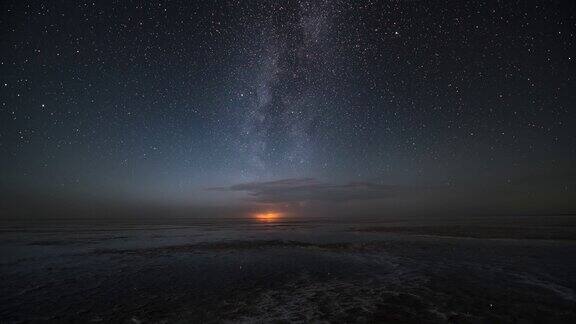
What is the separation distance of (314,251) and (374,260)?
18.8 ft

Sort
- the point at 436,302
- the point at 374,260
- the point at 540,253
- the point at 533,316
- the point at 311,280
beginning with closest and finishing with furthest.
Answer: the point at 533,316 → the point at 436,302 → the point at 311,280 → the point at 374,260 → the point at 540,253

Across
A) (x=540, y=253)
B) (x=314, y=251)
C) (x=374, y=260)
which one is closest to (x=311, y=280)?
(x=374, y=260)

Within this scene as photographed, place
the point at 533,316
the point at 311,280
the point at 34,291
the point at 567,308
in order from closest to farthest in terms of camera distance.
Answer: the point at 533,316 < the point at 567,308 < the point at 34,291 < the point at 311,280

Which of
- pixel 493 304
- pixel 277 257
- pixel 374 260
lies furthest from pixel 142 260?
pixel 493 304

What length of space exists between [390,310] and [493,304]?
3.40 m

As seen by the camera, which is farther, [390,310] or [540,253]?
[540,253]

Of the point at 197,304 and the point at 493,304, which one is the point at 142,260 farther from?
the point at 493,304

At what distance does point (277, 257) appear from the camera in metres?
20.3

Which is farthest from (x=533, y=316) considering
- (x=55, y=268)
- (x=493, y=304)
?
(x=55, y=268)

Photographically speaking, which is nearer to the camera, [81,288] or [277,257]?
[81,288]

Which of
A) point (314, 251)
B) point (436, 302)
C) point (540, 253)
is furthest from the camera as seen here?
point (314, 251)

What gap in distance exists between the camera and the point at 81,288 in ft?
40.3

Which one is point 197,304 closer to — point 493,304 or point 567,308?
point 493,304

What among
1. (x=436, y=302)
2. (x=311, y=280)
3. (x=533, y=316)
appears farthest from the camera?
(x=311, y=280)
